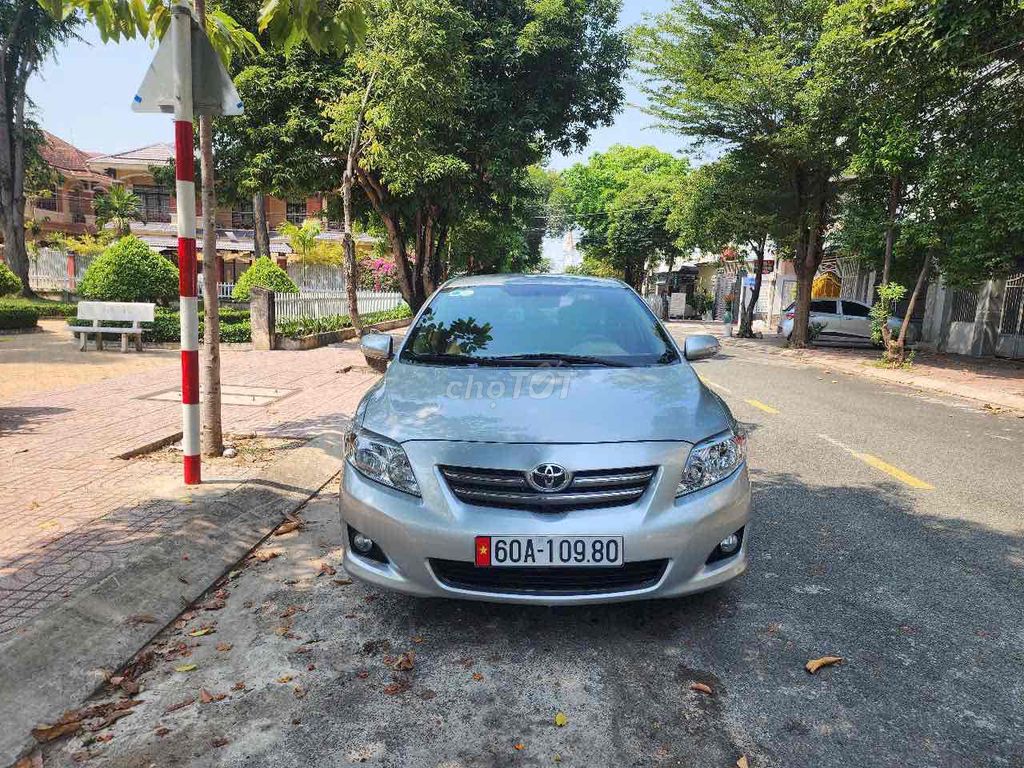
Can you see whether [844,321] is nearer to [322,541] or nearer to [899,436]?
[899,436]

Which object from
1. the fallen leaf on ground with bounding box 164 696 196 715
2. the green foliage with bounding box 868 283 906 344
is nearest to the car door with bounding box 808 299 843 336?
the green foliage with bounding box 868 283 906 344

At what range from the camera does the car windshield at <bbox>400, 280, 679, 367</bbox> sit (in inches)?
150

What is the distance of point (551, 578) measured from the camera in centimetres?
273

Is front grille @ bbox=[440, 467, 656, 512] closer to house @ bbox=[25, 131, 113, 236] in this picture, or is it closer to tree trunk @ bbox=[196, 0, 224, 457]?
tree trunk @ bbox=[196, 0, 224, 457]

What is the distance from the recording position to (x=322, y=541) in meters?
4.11

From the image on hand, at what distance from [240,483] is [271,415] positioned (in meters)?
2.70

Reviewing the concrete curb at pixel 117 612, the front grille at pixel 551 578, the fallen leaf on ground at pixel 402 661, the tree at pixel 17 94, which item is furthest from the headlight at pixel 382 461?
the tree at pixel 17 94

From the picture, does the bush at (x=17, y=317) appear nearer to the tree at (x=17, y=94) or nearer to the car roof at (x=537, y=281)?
the tree at (x=17, y=94)

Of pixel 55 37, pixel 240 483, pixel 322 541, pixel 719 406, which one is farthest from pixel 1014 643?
pixel 55 37

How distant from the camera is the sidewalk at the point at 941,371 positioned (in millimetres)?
11269

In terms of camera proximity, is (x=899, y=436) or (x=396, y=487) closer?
(x=396, y=487)

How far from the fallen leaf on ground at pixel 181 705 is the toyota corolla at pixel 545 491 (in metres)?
0.75

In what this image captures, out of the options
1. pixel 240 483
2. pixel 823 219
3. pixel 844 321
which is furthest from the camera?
pixel 844 321

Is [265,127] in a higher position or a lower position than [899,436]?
higher
